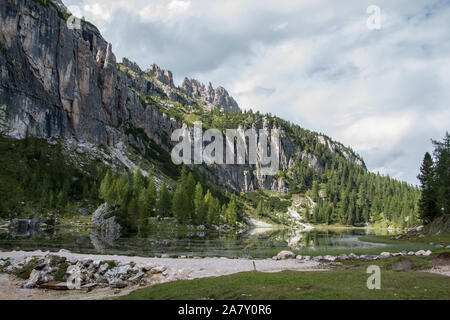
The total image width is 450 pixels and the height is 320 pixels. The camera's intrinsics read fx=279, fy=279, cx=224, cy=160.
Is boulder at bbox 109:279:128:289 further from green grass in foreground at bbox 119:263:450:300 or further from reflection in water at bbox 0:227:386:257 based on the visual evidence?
reflection in water at bbox 0:227:386:257

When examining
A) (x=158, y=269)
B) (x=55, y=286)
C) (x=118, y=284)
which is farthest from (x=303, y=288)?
(x=55, y=286)

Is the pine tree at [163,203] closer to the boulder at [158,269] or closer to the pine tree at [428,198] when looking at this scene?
the pine tree at [428,198]

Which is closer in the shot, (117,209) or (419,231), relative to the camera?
(419,231)

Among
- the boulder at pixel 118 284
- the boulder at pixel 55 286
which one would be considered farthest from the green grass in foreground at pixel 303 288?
the boulder at pixel 55 286

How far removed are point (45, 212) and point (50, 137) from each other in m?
82.2

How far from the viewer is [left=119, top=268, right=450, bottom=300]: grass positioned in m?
13.7

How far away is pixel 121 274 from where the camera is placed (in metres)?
22.8

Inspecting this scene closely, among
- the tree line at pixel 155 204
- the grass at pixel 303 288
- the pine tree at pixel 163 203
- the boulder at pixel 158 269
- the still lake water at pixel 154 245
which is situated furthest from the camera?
the pine tree at pixel 163 203

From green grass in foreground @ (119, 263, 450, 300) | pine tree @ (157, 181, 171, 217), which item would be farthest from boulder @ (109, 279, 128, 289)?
pine tree @ (157, 181, 171, 217)

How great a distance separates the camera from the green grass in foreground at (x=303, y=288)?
13.7m

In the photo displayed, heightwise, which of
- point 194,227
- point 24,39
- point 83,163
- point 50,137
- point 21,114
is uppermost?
point 24,39

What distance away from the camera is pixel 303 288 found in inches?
601
